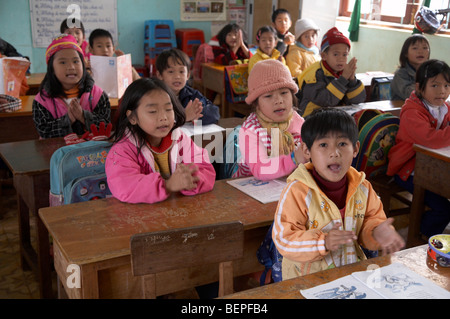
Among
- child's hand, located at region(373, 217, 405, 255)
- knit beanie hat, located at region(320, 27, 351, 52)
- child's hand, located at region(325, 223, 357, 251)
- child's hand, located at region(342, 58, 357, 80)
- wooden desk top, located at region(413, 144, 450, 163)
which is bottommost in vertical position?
wooden desk top, located at region(413, 144, 450, 163)

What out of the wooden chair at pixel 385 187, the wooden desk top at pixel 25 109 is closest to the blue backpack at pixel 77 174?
the wooden desk top at pixel 25 109

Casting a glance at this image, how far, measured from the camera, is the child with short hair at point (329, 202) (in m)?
1.57

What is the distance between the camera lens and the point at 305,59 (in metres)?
5.61

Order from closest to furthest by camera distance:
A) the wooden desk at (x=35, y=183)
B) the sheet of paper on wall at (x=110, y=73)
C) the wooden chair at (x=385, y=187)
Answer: the wooden desk at (x=35, y=183), the wooden chair at (x=385, y=187), the sheet of paper on wall at (x=110, y=73)

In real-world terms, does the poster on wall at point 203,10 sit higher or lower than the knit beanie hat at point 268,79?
higher

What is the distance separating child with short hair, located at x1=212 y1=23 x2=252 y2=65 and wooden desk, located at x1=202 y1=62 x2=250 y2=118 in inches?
4.9

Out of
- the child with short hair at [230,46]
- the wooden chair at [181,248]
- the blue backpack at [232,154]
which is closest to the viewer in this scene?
the wooden chair at [181,248]

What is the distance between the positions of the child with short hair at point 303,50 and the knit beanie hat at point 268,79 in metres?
3.09

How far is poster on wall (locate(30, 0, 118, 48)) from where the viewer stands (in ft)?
22.0

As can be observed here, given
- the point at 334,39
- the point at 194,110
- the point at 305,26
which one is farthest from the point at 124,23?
the point at 194,110

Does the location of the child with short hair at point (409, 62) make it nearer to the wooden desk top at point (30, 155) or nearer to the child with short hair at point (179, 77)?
the child with short hair at point (179, 77)

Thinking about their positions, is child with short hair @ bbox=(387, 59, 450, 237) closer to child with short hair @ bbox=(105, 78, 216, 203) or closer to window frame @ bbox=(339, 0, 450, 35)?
child with short hair @ bbox=(105, 78, 216, 203)

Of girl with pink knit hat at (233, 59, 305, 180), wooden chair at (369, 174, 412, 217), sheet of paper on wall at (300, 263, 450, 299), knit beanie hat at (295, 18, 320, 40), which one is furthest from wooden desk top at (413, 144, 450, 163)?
knit beanie hat at (295, 18, 320, 40)
